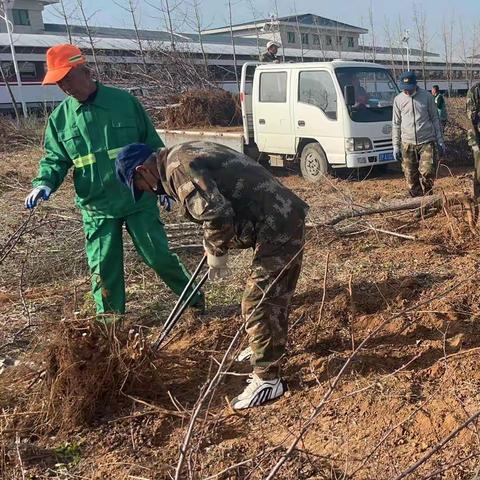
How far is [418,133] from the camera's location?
700cm

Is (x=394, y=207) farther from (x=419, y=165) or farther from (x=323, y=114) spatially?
(x=323, y=114)

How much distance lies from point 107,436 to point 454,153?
9.81 m

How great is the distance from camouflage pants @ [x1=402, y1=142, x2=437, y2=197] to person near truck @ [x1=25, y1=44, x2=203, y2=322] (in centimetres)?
396

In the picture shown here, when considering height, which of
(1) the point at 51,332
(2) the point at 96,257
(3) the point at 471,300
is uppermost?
(2) the point at 96,257

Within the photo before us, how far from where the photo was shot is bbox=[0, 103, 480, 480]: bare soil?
8.50 feet

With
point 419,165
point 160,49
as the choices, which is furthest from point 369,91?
point 160,49

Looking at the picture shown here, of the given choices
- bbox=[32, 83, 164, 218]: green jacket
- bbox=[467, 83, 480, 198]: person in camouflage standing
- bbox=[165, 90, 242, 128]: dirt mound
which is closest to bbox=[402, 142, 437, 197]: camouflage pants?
bbox=[467, 83, 480, 198]: person in camouflage standing

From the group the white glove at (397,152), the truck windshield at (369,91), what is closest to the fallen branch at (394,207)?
the white glove at (397,152)

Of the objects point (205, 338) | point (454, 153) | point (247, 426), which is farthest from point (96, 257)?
point (454, 153)

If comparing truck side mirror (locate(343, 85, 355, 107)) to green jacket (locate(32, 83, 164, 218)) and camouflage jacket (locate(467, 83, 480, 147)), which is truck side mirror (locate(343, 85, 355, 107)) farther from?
green jacket (locate(32, 83, 164, 218))

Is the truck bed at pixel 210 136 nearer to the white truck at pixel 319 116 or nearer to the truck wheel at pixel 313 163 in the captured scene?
the white truck at pixel 319 116

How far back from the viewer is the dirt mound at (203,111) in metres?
12.4

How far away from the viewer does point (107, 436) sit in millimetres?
3012

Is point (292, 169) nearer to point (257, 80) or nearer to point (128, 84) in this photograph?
point (257, 80)
